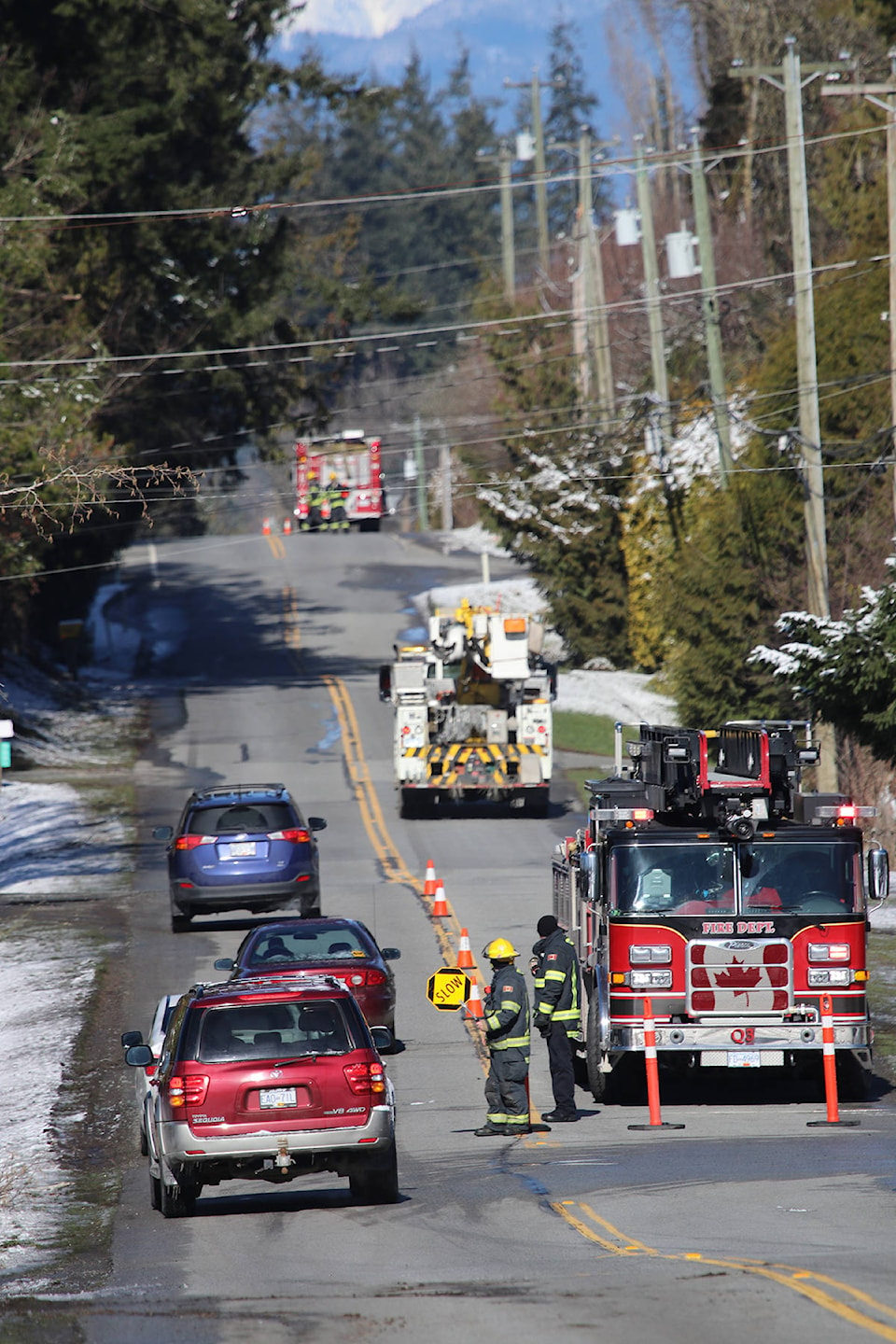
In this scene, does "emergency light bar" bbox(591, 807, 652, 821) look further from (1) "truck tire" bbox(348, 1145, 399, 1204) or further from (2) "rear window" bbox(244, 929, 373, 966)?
(1) "truck tire" bbox(348, 1145, 399, 1204)

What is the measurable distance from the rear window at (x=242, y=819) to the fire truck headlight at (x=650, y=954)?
33.3ft

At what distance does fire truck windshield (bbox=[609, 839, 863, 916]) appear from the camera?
51.8ft

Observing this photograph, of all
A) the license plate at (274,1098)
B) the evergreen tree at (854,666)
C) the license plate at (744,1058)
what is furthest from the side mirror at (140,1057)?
the evergreen tree at (854,666)

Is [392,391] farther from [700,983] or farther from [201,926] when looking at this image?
[700,983]

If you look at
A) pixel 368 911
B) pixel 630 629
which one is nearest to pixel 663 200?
pixel 630 629

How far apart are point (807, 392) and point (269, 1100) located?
21.6 meters

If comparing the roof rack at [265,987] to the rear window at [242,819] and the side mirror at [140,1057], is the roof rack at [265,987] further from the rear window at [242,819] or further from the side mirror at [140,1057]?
the rear window at [242,819]

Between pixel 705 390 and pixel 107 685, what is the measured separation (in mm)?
18632

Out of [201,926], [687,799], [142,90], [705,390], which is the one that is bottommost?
[201,926]

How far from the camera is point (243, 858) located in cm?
2503

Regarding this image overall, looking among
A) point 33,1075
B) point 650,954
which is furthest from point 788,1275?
point 33,1075

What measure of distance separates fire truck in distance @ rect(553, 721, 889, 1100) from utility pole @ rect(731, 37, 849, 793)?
14.5m

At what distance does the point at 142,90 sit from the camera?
48969 mm

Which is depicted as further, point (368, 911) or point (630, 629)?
point (630, 629)
